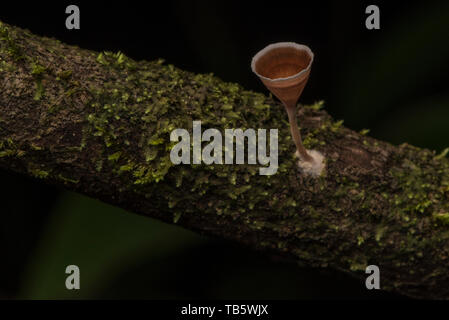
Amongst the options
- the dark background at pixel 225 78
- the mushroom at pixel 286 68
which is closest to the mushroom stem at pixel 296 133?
the mushroom at pixel 286 68

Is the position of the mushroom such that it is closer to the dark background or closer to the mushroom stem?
the mushroom stem

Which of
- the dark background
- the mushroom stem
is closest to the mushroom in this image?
the mushroom stem

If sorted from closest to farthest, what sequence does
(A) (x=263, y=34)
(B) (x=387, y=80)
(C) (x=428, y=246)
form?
(C) (x=428, y=246), (B) (x=387, y=80), (A) (x=263, y=34)

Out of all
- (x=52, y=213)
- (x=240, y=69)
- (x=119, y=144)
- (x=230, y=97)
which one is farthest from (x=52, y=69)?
(x=240, y=69)

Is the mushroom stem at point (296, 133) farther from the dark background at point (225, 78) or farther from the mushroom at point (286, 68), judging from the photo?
the dark background at point (225, 78)

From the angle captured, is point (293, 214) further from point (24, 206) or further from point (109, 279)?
point (24, 206)
